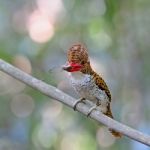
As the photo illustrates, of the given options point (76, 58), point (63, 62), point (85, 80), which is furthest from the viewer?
point (63, 62)

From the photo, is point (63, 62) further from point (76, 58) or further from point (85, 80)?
point (76, 58)

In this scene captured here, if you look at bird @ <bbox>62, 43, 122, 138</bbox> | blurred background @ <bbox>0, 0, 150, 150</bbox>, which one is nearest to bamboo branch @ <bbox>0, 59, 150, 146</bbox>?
bird @ <bbox>62, 43, 122, 138</bbox>

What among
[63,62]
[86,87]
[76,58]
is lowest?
[63,62]

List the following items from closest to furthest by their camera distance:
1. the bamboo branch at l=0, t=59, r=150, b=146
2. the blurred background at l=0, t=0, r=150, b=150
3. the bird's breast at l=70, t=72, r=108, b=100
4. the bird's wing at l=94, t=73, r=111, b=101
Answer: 1. the bamboo branch at l=0, t=59, r=150, b=146
2. the bird's breast at l=70, t=72, r=108, b=100
3. the bird's wing at l=94, t=73, r=111, b=101
4. the blurred background at l=0, t=0, r=150, b=150

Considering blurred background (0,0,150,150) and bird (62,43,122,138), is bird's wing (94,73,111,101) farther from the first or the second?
blurred background (0,0,150,150)

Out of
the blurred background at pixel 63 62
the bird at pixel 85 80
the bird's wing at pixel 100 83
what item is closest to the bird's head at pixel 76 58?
the bird at pixel 85 80

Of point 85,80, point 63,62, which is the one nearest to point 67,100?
point 85,80

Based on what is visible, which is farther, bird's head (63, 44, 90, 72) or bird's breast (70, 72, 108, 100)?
bird's breast (70, 72, 108, 100)

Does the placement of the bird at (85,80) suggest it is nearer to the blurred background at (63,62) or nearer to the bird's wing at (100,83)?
the bird's wing at (100,83)
